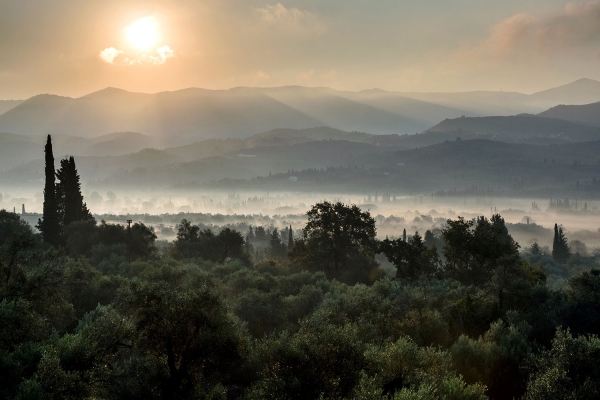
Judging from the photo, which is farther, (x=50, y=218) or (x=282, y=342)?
(x=50, y=218)

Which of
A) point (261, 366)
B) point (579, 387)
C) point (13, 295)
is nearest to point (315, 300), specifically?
point (261, 366)

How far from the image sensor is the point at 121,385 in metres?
29.3

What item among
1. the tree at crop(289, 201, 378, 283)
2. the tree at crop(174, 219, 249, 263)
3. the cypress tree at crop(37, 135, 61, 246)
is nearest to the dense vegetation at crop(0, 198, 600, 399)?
the tree at crop(289, 201, 378, 283)

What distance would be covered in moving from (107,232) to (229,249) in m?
25.0

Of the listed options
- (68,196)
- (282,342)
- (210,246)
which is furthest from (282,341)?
(68,196)

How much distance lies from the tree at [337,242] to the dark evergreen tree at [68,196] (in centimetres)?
4394

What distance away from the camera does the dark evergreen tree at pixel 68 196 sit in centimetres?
10306

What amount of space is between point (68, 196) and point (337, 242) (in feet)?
176

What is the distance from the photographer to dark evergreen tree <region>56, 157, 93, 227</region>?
103062mm

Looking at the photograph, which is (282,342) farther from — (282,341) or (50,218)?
(50,218)

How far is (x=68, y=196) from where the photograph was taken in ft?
343

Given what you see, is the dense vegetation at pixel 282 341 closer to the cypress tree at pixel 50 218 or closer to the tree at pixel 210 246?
the cypress tree at pixel 50 218

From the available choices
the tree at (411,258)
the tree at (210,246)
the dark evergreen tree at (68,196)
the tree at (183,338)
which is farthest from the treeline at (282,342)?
the dark evergreen tree at (68,196)

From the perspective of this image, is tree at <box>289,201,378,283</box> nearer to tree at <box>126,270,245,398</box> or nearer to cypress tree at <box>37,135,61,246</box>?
cypress tree at <box>37,135,61,246</box>
